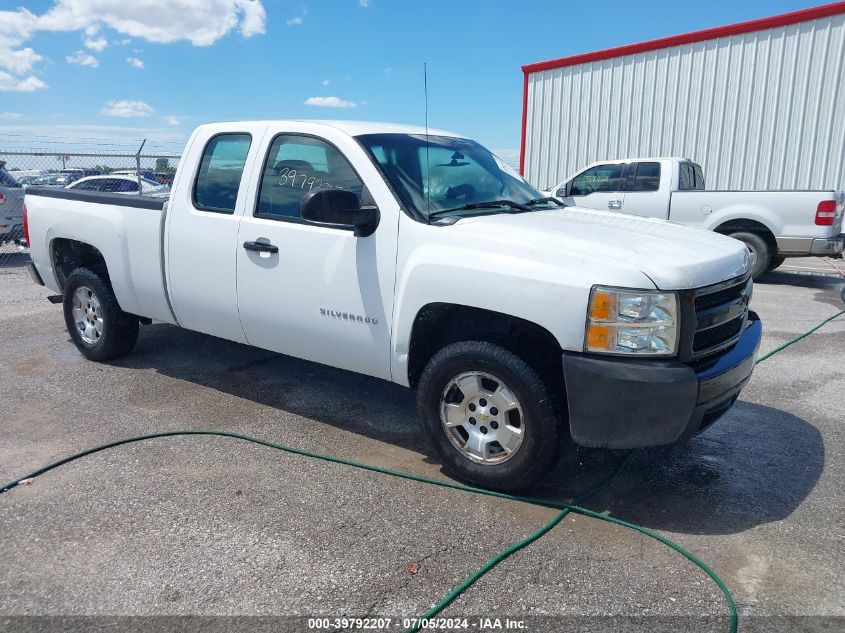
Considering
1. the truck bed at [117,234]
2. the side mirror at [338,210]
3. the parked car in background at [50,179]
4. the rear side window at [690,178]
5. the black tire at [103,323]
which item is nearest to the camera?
the side mirror at [338,210]

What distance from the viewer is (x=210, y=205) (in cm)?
476

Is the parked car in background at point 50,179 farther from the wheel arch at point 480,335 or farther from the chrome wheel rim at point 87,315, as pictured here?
the wheel arch at point 480,335

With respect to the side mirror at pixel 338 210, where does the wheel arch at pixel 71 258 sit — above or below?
below

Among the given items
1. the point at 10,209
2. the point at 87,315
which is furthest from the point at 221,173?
the point at 10,209

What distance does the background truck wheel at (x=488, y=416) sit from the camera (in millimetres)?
3340

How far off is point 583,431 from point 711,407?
625 millimetres

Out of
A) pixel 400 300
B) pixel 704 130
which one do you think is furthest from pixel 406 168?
pixel 704 130

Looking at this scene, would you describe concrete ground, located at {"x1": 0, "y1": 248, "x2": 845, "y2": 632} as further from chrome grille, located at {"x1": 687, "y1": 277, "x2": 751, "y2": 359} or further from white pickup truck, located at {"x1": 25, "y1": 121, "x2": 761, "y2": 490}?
chrome grille, located at {"x1": 687, "y1": 277, "x2": 751, "y2": 359}

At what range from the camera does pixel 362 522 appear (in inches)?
131

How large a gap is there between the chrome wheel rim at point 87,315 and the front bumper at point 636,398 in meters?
4.31

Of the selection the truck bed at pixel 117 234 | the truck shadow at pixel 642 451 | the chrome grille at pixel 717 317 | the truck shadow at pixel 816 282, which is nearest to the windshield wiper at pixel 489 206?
the chrome grille at pixel 717 317

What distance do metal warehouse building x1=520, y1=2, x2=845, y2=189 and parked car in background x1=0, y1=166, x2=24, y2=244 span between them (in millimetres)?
11843

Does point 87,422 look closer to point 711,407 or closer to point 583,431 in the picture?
point 583,431

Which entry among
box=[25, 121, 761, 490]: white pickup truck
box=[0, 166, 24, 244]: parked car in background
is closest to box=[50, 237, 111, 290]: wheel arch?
box=[25, 121, 761, 490]: white pickup truck
